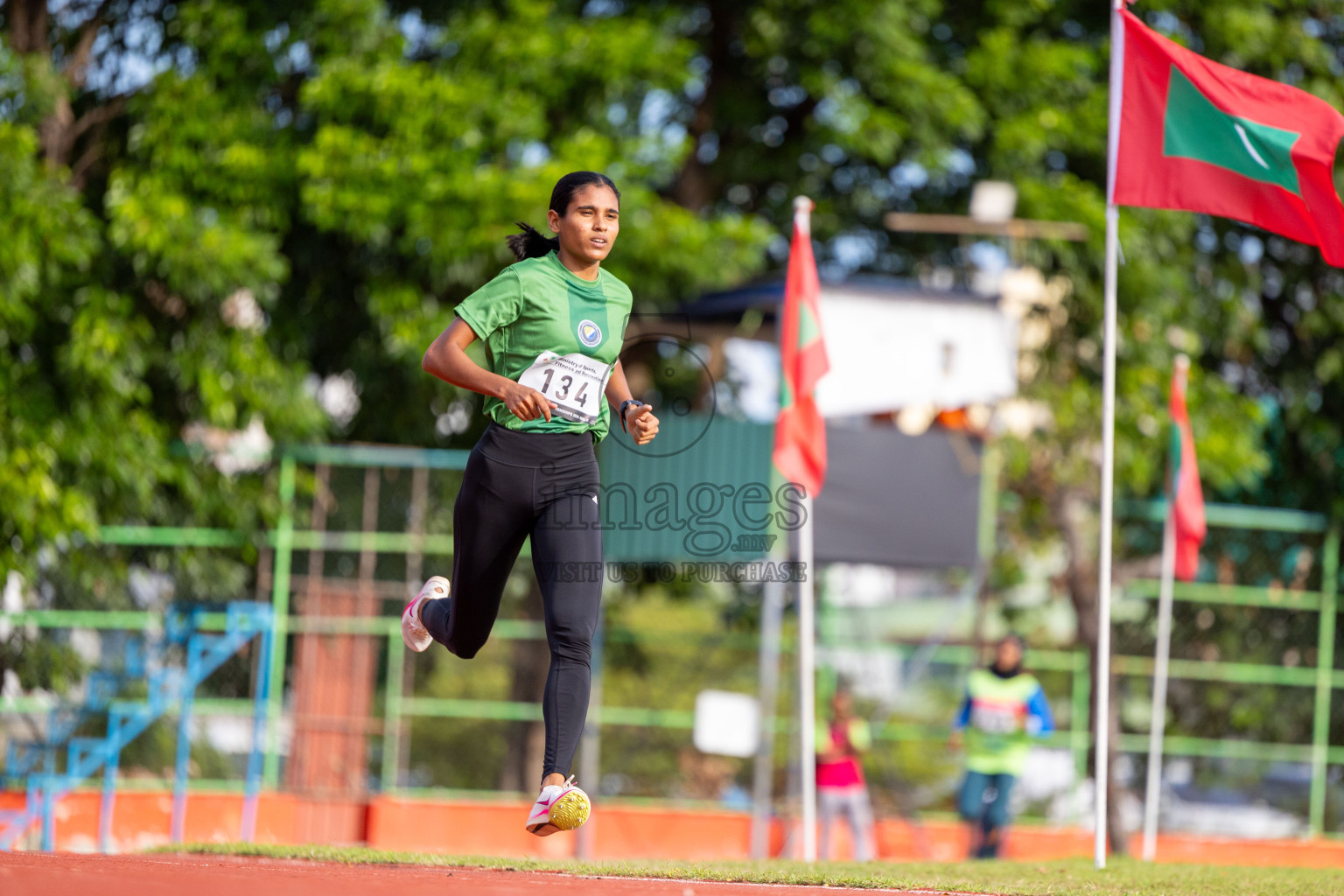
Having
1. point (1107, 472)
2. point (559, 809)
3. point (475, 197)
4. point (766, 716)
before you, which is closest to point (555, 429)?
point (559, 809)

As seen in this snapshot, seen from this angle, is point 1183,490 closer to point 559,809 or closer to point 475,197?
point 475,197

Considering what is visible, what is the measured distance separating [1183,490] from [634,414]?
8.50 m

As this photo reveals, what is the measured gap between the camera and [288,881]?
457 centimetres

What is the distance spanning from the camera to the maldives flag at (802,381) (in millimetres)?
9117

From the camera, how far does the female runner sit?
Result: 5.02 m

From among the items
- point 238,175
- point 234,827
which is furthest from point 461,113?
point 234,827

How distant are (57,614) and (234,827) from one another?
7.87 feet

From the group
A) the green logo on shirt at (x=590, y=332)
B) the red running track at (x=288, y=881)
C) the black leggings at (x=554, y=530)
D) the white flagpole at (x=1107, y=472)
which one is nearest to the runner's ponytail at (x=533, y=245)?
the green logo on shirt at (x=590, y=332)

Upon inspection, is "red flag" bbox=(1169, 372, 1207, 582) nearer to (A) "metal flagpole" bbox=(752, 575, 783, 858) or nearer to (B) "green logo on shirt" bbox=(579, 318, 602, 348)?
(A) "metal flagpole" bbox=(752, 575, 783, 858)

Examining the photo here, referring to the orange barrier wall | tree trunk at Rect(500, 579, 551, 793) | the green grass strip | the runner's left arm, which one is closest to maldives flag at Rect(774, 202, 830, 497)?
the green grass strip

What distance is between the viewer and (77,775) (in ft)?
42.1

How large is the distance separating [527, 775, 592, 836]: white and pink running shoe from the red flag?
28.7 ft

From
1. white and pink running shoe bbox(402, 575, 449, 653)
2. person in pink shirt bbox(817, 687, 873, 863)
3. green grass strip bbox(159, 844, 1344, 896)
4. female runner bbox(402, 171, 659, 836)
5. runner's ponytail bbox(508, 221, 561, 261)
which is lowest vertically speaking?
person in pink shirt bbox(817, 687, 873, 863)

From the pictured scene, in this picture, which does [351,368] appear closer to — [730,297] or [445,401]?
[445,401]
